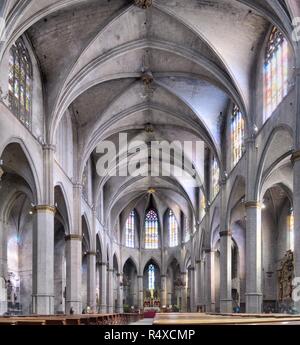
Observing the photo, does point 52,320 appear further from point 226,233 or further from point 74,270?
point 226,233

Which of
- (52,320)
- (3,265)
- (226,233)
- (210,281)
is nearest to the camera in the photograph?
(52,320)

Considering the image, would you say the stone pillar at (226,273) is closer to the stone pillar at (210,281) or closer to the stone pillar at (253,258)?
the stone pillar at (253,258)

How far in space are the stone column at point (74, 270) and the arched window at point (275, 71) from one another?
15.6 m

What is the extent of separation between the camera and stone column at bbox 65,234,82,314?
112ft

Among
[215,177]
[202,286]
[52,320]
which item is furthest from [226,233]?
[52,320]

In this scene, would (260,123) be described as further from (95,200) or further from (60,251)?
(60,251)

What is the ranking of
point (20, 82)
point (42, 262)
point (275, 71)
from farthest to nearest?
point (42, 262)
point (20, 82)
point (275, 71)

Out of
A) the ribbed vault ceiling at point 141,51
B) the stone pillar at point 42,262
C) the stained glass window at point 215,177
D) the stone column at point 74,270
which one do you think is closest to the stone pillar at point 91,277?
the stone column at point 74,270

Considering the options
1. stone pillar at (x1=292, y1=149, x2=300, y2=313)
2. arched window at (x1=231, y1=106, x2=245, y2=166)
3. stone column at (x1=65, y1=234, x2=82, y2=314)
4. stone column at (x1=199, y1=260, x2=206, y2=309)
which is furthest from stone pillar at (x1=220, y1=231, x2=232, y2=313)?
stone pillar at (x1=292, y1=149, x2=300, y2=313)

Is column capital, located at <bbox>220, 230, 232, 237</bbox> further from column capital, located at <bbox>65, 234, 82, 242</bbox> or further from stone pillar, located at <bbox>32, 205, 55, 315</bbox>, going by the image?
stone pillar, located at <bbox>32, 205, 55, 315</bbox>

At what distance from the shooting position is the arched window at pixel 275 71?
76.1 ft

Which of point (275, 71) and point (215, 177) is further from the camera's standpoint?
point (215, 177)

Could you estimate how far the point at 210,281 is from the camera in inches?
1704

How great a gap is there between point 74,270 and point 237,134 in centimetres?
1371
